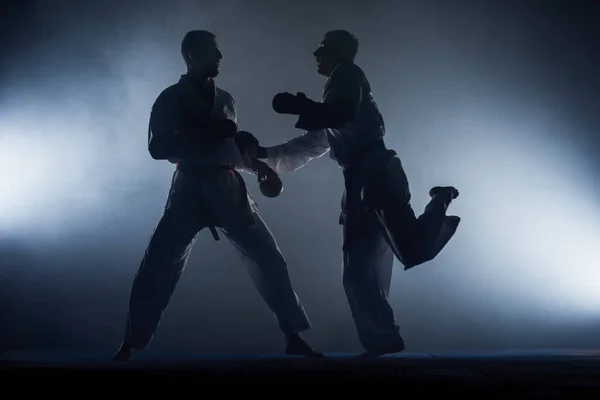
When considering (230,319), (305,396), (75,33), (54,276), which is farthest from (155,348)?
(305,396)

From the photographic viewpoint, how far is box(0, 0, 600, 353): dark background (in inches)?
135

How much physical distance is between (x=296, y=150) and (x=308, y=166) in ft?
2.93

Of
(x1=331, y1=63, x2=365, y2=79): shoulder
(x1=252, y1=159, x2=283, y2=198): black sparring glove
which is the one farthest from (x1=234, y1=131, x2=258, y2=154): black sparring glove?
(x1=331, y1=63, x2=365, y2=79): shoulder

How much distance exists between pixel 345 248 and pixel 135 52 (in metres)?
2.14

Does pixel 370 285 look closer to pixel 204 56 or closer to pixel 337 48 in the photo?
pixel 337 48

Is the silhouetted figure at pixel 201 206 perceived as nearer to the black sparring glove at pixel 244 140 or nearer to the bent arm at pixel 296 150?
the black sparring glove at pixel 244 140

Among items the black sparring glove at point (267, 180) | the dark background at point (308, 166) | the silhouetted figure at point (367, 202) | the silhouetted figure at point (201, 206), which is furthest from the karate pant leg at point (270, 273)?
the dark background at point (308, 166)

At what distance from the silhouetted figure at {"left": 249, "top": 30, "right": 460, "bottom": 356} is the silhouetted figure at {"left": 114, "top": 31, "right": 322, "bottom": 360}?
209 millimetres

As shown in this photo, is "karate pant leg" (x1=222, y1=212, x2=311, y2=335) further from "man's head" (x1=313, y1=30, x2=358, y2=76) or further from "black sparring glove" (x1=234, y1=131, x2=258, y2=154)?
"man's head" (x1=313, y1=30, x2=358, y2=76)

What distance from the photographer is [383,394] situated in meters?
1.03

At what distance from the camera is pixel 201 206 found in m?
2.45

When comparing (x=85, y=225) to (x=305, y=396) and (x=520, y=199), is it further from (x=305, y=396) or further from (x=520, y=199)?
(x=305, y=396)

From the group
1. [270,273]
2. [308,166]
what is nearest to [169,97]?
[270,273]

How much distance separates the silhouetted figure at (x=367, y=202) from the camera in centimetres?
228
